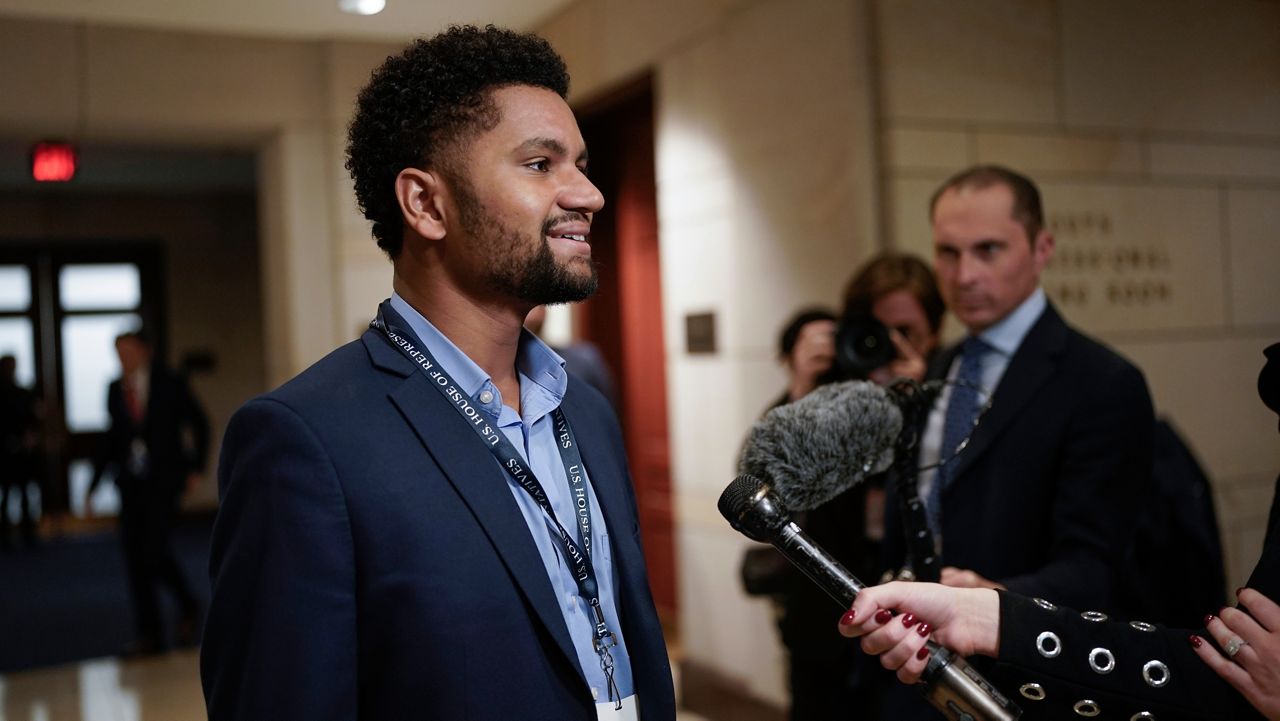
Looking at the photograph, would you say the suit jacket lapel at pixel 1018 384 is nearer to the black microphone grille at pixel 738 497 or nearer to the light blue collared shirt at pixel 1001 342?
the light blue collared shirt at pixel 1001 342

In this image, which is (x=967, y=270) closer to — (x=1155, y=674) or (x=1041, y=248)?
(x=1041, y=248)

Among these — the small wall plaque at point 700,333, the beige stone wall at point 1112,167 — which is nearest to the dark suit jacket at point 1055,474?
the beige stone wall at point 1112,167

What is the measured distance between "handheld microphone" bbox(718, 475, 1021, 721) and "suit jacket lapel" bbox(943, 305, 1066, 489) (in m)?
0.86

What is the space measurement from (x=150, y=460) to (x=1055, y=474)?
518 cm

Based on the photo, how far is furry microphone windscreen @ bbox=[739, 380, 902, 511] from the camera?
4.73 ft

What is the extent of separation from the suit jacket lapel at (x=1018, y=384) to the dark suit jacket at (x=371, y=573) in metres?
1.07

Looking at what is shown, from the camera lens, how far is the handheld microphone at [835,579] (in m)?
1.15

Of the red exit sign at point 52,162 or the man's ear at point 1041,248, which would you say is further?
the red exit sign at point 52,162

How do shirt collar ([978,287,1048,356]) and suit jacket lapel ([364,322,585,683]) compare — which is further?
shirt collar ([978,287,1048,356])

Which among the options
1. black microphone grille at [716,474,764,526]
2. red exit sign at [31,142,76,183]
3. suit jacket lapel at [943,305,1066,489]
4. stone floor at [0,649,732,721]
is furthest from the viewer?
stone floor at [0,649,732,721]

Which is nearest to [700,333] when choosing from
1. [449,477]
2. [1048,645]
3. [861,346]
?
[861,346]

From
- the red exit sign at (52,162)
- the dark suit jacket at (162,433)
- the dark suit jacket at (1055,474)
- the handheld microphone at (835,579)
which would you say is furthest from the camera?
the dark suit jacket at (162,433)

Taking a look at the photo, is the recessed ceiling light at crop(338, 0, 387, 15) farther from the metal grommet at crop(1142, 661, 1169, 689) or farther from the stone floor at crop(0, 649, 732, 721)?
the stone floor at crop(0, 649, 732, 721)

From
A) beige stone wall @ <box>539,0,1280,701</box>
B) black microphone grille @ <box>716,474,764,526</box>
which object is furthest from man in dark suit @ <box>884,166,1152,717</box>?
beige stone wall @ <box>539,0,1280,701</box>
